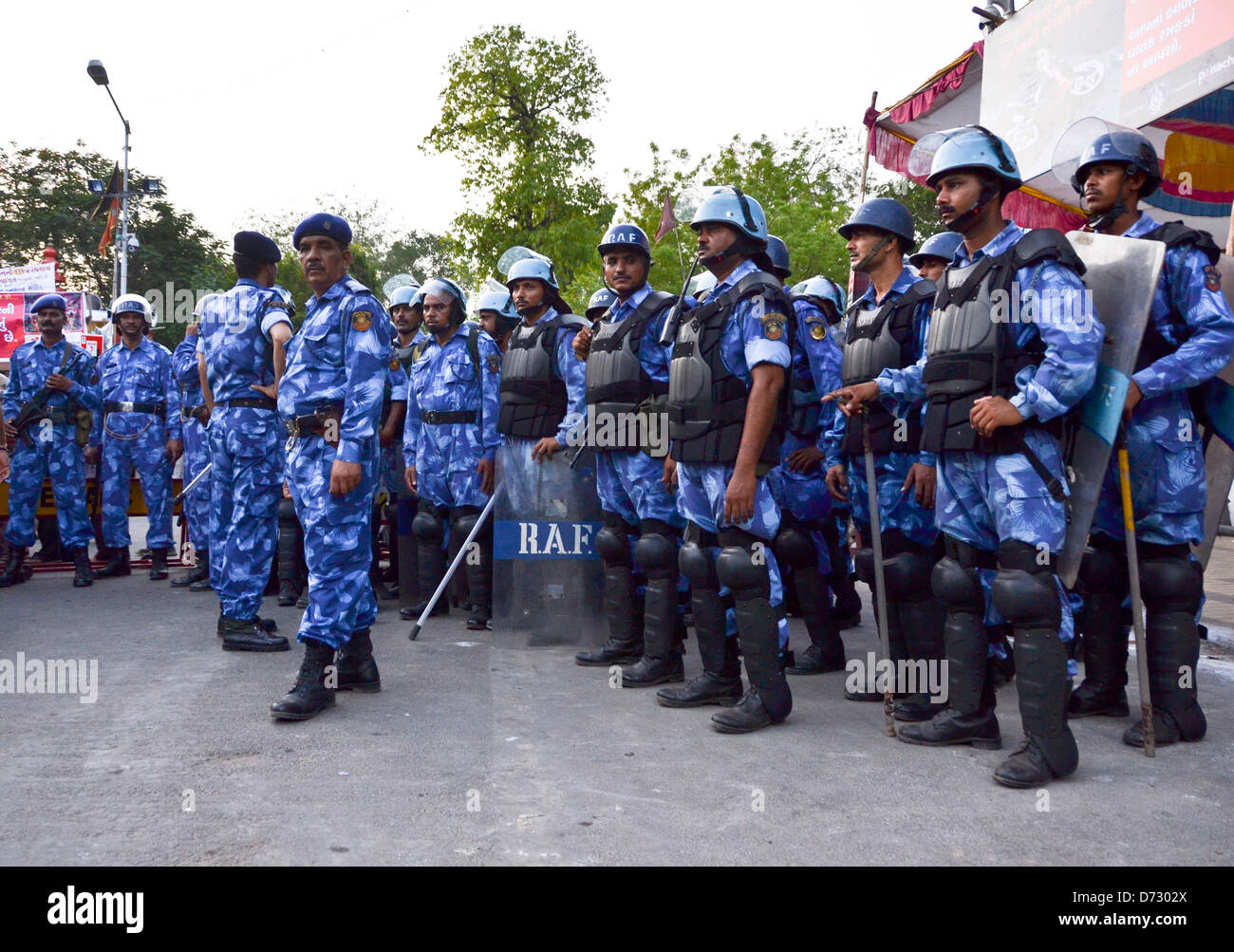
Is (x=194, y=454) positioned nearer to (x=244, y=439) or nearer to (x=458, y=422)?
(x=458, y=422)

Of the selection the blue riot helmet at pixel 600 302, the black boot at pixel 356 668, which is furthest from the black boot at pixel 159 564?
the black boot at pixel 356 668

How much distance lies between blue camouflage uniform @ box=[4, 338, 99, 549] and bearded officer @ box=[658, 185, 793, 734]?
5716 mm

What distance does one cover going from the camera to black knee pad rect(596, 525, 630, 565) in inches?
206

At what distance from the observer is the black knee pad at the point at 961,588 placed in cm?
364

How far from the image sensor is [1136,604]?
3713 millimetres

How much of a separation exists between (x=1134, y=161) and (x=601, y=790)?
124 inches

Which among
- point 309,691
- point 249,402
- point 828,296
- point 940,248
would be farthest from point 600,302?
point 309,691

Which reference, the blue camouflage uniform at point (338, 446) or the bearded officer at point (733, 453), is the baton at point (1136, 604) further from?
the blue camouflage uniform at point (338, 446)

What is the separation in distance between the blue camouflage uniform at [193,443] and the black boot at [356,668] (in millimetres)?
3760

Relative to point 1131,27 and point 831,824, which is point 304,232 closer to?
point 831,824

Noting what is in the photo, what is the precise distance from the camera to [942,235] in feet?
18.6

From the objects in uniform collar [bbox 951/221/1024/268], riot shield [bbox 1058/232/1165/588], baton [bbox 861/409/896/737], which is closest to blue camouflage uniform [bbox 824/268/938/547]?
baton [bbox 861/409/896/737]
